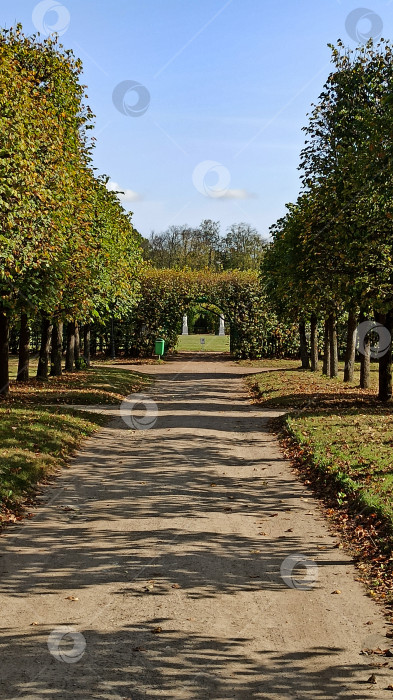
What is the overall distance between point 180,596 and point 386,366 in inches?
608

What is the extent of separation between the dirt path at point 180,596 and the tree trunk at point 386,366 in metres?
9.43

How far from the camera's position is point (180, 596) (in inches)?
245

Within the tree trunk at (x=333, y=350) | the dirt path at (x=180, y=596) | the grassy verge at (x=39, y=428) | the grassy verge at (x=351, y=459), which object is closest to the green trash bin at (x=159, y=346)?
the tree trunk at (x=333, y=350)

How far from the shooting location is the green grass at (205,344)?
190 ft

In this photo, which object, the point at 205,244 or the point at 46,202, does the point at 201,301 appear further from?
the point at 205,244

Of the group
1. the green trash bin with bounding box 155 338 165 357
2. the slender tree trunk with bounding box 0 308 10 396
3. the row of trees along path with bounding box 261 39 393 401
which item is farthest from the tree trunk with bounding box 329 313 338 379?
the green trash bin with bounding box 155 338 165 357

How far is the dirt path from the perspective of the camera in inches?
187

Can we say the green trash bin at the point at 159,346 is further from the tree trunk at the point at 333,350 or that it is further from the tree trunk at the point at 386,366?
the tree trunk at the point at 386,366

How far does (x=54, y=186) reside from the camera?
16594 millimetres

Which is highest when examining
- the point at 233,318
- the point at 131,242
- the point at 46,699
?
Answer: the point at 131,242

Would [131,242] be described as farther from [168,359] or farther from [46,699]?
[46,699]

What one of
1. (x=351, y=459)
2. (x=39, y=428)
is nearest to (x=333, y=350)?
(x=39, y=428)

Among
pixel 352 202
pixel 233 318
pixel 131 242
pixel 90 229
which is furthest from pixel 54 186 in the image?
pixel 233 318

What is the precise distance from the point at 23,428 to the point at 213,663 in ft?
31.6
